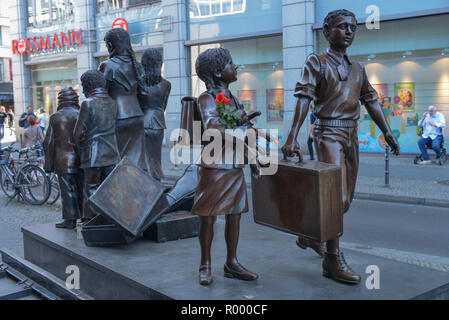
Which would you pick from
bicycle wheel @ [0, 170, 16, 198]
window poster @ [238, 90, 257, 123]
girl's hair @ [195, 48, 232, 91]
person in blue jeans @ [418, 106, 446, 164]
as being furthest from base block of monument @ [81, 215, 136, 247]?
window poster @ [238, 90, 257, 123]

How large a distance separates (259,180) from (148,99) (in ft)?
10.6

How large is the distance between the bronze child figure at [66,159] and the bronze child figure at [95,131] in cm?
63

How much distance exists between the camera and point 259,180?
4.40 metres

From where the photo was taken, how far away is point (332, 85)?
4328 mm

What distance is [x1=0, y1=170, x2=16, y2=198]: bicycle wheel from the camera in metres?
11.0

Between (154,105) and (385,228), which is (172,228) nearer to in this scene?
(154,105)

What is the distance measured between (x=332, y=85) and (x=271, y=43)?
13.4 meters

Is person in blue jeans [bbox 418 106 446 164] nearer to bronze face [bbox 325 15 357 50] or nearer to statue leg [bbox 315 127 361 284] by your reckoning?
statue leg [bbox 315 127 361 284]

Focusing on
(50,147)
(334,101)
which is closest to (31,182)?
(50,147)

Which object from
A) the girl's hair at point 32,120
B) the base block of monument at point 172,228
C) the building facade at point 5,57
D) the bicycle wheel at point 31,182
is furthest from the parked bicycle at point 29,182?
the building facade at point 5,57

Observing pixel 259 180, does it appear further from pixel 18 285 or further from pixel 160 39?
pixel 160 39

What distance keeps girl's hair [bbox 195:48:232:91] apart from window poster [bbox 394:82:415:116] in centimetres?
1234

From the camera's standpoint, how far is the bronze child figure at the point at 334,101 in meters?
4.23
